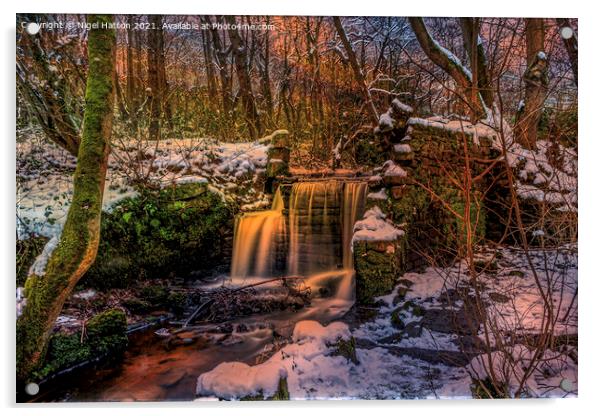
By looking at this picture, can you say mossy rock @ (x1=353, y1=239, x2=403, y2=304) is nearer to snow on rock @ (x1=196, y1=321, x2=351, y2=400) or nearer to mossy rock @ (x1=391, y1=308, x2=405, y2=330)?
mossy rock @ (x1=391, y1=308, x2=405, y2=330)

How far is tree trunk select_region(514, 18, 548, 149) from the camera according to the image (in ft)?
10.5

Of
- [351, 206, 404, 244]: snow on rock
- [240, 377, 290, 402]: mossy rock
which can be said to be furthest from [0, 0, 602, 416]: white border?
[351, 206, 404, 244]: snow on rock

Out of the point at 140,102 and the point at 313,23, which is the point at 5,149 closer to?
the point at 140,102

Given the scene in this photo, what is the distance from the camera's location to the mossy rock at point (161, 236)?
336cm

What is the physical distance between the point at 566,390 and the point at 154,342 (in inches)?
128

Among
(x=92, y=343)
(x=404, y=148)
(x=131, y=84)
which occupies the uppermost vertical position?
(x=131, y=84)

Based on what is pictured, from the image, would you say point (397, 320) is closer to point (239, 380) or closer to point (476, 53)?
point (239, 380)

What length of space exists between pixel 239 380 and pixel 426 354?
4.80 ft

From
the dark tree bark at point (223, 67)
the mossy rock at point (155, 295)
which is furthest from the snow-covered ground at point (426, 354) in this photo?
the dark tree bark at point (223, 67)

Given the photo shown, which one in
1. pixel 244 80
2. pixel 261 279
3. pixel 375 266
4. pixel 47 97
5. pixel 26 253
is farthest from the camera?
pixel 375 266

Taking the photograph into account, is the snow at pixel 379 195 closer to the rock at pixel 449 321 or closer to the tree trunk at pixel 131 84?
the rock at pixel 449 321

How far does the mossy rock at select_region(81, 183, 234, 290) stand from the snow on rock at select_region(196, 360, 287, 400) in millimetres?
834

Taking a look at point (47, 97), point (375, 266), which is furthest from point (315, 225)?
point (47, 97)

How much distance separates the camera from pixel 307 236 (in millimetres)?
3539
